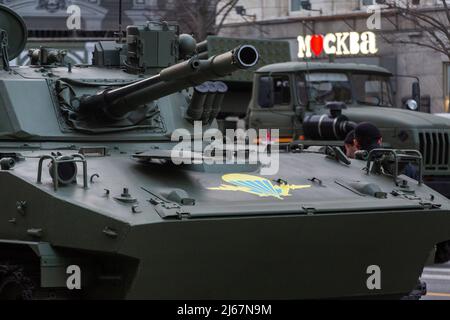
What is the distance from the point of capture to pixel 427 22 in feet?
66.2

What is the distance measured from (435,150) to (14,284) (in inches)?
346

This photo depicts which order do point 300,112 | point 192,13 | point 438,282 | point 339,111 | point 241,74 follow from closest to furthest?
point 438,282 < point 339,111 < point 300,112 < point 241,74 < point 192,13

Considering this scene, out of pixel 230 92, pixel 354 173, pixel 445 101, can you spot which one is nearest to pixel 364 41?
pixel 445 101

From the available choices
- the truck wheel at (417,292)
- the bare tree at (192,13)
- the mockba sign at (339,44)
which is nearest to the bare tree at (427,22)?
the mockba sign at (339,44)

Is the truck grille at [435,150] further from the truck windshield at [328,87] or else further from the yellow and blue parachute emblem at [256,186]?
the yellow and blue parachute emblem at [256,186]

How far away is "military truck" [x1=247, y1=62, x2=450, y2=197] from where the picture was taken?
15.8 m

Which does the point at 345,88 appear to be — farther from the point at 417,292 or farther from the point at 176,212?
the point at 176,212

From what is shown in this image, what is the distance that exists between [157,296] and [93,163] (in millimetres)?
1309

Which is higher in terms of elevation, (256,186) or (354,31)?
(354,31)

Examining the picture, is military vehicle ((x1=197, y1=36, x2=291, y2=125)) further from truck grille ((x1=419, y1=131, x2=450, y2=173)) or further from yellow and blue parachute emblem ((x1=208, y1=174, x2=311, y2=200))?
yellow and blue parachute emblem ((x1=208, y1=174, x2=311, y2=200))

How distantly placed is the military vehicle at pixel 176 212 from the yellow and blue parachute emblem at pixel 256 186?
2cm

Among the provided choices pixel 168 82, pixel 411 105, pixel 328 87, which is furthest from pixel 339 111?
pixel 168 82

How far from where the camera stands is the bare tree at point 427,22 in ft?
63.9
